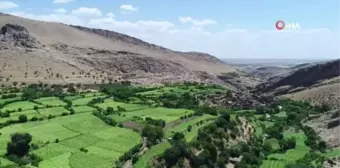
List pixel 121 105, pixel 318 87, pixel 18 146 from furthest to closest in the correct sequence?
pixel 318 87
pixel 121 105
pixel 18 146

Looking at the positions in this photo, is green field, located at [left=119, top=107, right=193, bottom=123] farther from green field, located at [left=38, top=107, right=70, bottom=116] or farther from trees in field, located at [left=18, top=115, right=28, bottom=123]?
trees in field, located at [left=18, top=115, right=28, bottom=123]

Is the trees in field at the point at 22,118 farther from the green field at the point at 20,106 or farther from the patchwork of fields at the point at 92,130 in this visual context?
the green field at the point at 20,106

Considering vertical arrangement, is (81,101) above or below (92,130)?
below

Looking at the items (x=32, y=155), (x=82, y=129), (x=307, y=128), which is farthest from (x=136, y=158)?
(x=307, y=128)

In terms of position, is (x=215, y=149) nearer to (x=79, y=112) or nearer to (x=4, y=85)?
(x=79, y=112)

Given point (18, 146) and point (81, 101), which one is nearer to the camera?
point (18, 146)

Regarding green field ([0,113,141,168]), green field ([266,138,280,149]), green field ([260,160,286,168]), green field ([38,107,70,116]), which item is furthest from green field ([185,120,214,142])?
green field ([38,107,70,116])

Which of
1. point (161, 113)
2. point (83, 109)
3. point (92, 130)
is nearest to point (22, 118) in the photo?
point (92, 130)

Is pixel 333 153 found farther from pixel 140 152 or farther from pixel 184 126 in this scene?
pixel 140 152
